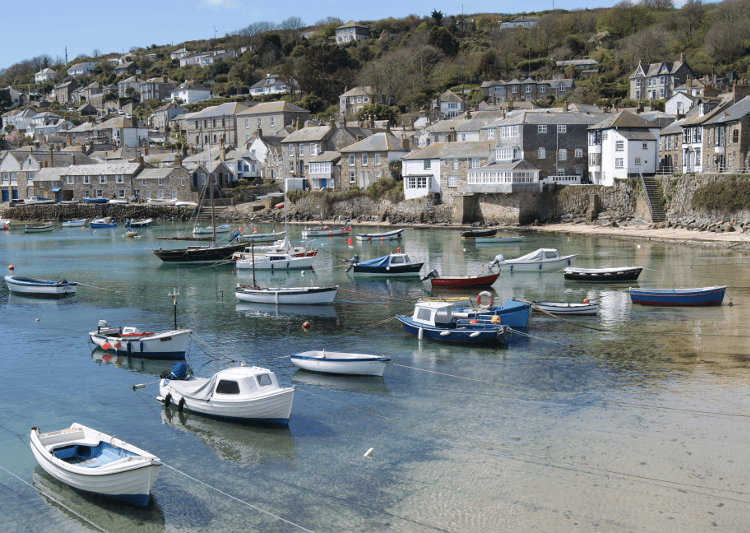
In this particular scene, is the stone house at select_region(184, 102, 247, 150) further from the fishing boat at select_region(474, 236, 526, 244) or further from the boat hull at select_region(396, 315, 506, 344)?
the boat hull at select_region(396, 315, 506, 344)

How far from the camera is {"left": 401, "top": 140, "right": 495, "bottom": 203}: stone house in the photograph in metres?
75.5

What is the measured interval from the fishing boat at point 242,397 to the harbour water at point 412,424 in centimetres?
37

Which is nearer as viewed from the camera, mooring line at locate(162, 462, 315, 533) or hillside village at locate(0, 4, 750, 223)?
mooring line at locate(162, 462, 315, 533)

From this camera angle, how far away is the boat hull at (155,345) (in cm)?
2630

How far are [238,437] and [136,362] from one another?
9.26 meters

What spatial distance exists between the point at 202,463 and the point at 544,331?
1660cm

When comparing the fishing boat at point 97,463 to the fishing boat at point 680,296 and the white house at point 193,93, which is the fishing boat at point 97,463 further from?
the white house at point 193,93

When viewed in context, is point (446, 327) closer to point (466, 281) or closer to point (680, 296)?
point (466, 281)

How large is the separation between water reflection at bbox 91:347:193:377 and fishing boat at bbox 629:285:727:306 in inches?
831

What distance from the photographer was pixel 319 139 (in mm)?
91500

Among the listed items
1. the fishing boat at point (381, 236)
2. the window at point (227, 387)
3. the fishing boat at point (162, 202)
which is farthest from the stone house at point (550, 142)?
the window at point (227, 387)

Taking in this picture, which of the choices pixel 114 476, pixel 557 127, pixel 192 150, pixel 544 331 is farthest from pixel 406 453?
pixel 192 150

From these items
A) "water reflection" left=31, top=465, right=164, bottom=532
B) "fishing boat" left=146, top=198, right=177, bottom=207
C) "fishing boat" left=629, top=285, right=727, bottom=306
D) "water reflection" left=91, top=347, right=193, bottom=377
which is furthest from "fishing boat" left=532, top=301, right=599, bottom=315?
"fishing boat" left=146, top=198, right=177, bottom=207

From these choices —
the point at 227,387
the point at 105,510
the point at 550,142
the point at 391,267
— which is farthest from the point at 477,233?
the point at 105,510
